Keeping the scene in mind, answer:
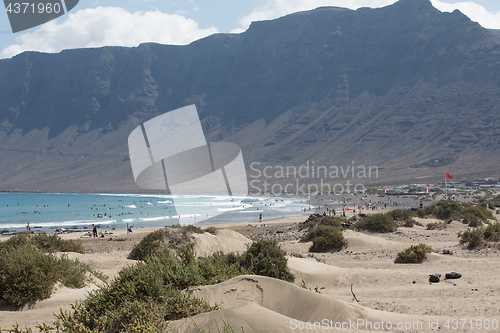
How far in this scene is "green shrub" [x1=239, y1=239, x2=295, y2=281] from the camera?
923cm

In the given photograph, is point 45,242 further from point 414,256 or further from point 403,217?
point 403,217

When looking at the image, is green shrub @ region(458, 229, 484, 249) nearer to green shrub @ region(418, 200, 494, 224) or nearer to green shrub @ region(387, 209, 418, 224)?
green shrub @ region(387, 209, 418, 224)

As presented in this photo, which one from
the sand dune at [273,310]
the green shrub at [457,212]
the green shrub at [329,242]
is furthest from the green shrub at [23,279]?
the green shrub at [457,212]

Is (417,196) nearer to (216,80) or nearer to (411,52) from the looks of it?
(411,52)

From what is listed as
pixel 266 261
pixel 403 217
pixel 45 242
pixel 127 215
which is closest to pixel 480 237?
pixel 403 217

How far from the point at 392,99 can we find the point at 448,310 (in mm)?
141033

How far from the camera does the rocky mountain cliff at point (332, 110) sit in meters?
111

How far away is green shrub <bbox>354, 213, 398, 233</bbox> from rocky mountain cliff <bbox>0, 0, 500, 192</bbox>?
8048 centimetres

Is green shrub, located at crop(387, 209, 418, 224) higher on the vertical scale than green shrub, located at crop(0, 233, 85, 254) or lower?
lower

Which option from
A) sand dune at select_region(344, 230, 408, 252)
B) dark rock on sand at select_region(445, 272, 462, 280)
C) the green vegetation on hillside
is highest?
the green vegetation on hillside

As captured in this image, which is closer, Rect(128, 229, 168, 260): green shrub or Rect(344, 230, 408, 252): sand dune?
Rect(128, 229, 168, 260): green shrub

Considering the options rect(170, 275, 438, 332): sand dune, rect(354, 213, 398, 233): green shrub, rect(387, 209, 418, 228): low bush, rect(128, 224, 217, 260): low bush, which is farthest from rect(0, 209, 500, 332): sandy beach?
rect(387, 209, 418, 228): low bush

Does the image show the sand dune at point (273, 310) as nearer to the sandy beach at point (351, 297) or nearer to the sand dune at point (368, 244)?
the sandy beach at point (351, 297)

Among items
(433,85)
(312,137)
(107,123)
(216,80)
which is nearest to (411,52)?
(433,85)
